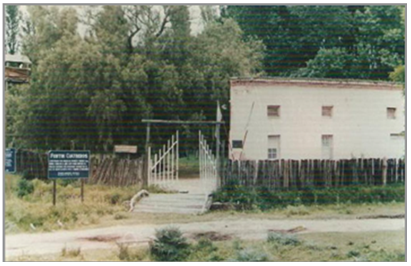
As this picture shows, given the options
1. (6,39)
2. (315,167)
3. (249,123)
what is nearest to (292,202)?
(315,167)

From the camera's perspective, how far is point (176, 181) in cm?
652

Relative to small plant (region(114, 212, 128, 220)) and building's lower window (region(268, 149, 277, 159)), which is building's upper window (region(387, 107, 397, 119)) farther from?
small plant (region(114, 212, 128, 220))

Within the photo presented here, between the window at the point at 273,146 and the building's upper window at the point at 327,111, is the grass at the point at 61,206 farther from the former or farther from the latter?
the building's upper window at the point at 327,111

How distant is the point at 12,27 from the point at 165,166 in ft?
5.64

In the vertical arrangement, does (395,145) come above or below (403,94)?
below

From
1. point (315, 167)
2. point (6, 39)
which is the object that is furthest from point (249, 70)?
point (6, 39)

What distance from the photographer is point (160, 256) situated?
6.34 m

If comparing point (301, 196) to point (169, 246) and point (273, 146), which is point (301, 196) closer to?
point (273, 146)

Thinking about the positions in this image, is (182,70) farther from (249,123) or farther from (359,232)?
(359,232)

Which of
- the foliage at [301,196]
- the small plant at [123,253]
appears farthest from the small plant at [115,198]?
the foliage at [301,196]

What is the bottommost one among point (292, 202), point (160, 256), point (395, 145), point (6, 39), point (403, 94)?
point (160, 256)

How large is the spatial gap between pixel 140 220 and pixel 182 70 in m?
1.32

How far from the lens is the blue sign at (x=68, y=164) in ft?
21.1

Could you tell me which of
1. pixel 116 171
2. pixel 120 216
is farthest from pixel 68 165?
pixel 120 216
